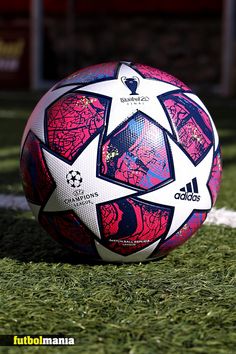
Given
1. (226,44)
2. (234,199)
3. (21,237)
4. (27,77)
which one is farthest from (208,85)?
(21,237)

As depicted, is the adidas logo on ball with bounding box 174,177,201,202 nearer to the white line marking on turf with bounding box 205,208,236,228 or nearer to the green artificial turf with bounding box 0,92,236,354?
the green artificial turf with bounding box 0,92,236,354

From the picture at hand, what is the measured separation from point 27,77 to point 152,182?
14282mm

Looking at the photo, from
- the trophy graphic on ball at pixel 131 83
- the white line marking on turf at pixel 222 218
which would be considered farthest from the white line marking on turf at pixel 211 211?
the trophy graphic on ball at pixel 131 83

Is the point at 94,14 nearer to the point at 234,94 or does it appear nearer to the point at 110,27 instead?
the point at 110,27

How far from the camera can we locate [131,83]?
3227mm

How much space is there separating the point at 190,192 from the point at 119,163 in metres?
0.36

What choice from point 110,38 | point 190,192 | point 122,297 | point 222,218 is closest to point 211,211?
point 222,218

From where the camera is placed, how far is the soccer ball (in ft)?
10.2

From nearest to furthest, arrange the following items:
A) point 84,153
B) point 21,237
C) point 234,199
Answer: point 84,153
point 21,237
point 234,199

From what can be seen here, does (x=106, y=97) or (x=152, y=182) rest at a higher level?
(x=106, y=97)

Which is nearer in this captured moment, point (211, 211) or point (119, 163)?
point (119, 163)

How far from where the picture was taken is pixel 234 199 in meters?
5.09

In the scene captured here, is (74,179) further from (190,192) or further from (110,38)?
(110,38)

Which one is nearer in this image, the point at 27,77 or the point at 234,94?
the point at 234,94
